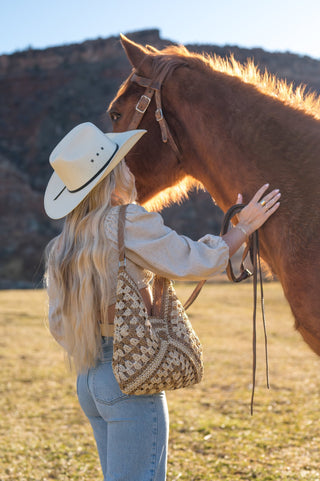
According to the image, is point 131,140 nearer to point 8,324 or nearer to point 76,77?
point 8,324

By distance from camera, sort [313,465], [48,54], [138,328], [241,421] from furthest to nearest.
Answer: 1. [48,54]
2. [241,421]
3. [313,465]
4. [138,328]

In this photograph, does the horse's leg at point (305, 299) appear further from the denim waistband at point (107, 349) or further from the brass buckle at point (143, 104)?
the brass buckle at point (143, 104)

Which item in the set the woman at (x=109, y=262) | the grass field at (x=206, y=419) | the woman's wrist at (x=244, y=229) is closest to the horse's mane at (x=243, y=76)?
the woman at (x=109, y=262)

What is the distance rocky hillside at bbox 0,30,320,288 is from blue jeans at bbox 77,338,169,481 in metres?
24.0

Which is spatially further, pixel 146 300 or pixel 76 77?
pixel 76 77

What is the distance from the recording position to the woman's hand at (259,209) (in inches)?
70.2

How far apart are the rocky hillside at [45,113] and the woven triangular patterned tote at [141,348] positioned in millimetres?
24128

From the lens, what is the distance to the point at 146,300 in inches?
74.4

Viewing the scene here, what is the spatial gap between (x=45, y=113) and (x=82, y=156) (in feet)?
140

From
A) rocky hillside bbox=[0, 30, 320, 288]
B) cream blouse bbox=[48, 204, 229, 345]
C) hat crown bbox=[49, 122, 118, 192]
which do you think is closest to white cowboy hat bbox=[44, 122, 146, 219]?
hat crown bbox=[49, 122, 118, 192]

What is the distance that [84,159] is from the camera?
1.88 m

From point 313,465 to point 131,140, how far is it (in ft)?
10.2

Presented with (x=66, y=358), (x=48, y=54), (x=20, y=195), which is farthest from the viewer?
(x=48, y=54)

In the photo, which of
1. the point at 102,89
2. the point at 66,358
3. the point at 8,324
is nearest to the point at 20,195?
the point at 102,89
